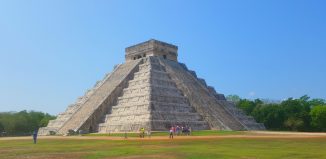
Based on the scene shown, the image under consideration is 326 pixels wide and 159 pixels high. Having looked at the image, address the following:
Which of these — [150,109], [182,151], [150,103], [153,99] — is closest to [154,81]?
[153,99]

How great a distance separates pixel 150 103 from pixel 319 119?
1385 inches

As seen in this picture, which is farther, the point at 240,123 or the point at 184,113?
the point at 240,123

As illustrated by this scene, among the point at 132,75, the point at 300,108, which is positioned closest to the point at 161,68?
the point at 132,75

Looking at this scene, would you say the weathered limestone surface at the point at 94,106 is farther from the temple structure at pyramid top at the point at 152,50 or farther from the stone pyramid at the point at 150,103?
the temple structure at pyramid top at the point at 152,50

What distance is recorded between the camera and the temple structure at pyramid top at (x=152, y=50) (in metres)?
61.7

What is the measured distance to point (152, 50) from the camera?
6138 cm

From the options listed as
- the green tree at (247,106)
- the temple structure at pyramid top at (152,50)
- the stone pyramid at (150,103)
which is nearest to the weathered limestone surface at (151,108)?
the stone pyramid at (150,103)

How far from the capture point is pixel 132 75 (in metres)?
57.5

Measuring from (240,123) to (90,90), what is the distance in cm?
2466

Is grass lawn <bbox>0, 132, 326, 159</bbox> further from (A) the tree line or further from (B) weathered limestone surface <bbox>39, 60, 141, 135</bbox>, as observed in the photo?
(A) the tree line

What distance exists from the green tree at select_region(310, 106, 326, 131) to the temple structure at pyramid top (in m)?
26.3

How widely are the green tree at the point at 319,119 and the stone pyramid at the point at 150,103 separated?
15301 mm

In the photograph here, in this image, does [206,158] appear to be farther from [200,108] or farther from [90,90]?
→ [90,90]

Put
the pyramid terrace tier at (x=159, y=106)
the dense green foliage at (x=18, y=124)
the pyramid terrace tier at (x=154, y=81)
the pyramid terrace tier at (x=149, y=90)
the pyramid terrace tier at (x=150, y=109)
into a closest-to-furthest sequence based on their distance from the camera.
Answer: the pyramid terrace tier at (x=150, y=109) → the pyramid terrace tier at (x=159, y=106) → the pyramid terrace tier at (x=149, y=90) → the pyramid terrace tier at (x=154, y=81) → the dense green foliage at (x=18, y=124)
